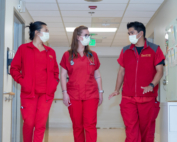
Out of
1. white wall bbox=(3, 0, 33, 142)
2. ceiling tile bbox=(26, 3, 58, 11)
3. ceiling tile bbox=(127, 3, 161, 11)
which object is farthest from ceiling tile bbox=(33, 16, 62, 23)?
white wall bbox=(3, 0, 33, 142)

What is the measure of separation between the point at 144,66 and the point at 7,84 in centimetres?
176

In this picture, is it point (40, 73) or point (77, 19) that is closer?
point (40, 73)

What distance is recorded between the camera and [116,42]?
28.3ft

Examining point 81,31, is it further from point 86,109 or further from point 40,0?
point 40,0

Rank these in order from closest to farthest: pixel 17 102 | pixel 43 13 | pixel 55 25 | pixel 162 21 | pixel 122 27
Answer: pixel 17 102, pixel 162 21, pixel 43 13, pixel 55 25, pixel 122 27

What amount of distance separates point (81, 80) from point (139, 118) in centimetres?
73

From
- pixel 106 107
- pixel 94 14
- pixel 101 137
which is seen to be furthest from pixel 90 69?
pixel 106 107

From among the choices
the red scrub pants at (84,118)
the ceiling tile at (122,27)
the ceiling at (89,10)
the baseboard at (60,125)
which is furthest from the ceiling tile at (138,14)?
the baseboard at (60,125)

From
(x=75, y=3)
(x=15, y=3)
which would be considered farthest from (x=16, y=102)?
(x=75, y=3)

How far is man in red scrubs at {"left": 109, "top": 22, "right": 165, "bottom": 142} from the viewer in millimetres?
2850

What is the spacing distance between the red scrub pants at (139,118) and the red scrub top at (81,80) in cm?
37

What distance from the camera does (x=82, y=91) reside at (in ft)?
9.36

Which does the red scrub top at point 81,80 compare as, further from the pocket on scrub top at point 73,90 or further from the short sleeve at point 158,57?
the short sleeve at point 158,57

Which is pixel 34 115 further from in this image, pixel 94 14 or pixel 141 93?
pixel 94 14
